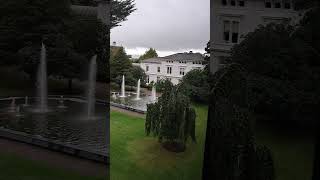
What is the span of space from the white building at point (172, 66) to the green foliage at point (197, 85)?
0.16 feet

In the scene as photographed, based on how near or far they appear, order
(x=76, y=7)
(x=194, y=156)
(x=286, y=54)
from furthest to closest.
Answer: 1. (x=76, y=7)
2. (x=194, y=156)
3. (x=286, y=54)

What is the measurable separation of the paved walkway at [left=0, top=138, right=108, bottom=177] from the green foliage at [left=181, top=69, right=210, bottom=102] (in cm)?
140

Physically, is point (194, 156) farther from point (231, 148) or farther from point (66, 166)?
point (66, 166)

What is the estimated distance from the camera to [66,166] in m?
4.36

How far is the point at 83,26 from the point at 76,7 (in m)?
0.20

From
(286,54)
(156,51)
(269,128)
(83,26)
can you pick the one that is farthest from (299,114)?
(83,26)

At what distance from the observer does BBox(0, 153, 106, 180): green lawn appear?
14.2ft

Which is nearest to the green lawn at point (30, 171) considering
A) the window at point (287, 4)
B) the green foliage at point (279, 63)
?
the green foliage at point (279, 63)

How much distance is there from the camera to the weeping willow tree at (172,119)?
3.63 metres

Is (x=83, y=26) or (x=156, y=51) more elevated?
(x=83, y=26)

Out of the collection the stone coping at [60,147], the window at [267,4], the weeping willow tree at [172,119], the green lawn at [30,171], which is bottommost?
the green lawn at [30,171]

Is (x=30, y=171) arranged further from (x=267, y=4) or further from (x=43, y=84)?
(x=267, y=4)

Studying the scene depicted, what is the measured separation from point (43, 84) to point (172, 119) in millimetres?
1499

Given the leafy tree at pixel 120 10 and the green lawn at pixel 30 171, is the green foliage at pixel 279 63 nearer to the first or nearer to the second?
the leafy tree at pixel 120 10
